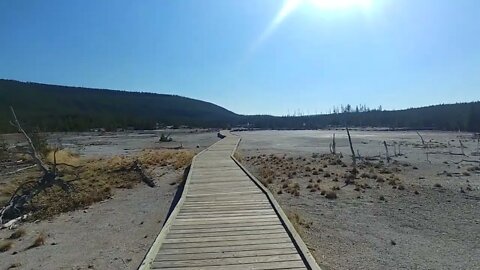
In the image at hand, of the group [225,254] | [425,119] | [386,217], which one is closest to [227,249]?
[225,254]

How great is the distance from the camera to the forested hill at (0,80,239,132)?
333 feet

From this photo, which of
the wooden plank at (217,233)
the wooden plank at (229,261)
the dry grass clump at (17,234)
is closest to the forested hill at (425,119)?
the dry grass clump at (17,234)

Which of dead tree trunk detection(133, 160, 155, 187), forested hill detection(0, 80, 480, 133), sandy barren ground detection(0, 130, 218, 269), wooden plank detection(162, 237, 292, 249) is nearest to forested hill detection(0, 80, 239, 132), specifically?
forested hill detection(0, 80, 480, 133)

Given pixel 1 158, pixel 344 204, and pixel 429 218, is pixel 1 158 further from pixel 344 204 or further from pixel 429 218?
pixel 429 218

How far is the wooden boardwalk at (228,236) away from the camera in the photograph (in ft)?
16.2

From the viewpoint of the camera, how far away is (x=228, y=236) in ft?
19.9

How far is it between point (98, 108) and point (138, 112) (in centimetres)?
1539

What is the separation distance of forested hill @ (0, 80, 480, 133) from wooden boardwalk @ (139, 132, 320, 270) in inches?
3179

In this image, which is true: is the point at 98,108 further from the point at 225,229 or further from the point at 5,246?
the point at 225,229

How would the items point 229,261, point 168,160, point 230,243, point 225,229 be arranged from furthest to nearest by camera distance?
point 168,160
point 225,229
point 230,243
point 229,261

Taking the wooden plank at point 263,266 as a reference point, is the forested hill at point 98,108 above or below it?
above

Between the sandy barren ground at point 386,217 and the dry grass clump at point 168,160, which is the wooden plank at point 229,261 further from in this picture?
the dry grass clump at point 168,160

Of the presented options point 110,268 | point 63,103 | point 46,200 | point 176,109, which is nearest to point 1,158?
point 46,200

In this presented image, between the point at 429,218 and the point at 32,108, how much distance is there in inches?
4900
